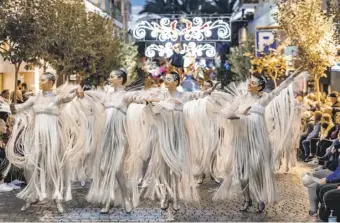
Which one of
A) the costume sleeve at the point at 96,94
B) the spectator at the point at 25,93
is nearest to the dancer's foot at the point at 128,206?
the costume sleeve at the point at 96,94

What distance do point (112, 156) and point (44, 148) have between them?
907mm

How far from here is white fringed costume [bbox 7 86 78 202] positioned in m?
9.01

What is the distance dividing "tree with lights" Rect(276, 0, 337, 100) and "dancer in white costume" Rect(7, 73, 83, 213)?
11605mm

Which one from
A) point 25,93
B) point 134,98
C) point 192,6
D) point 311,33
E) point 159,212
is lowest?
point 159,212

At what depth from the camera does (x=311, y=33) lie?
19625 mm

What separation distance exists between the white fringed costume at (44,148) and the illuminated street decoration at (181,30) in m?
31.6

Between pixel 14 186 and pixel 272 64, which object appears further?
pixel 272 64

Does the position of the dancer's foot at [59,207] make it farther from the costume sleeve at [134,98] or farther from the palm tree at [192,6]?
the palm tree at [192,6]

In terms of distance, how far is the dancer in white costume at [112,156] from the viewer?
8938mm

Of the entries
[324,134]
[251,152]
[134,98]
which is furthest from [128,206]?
[324,134]

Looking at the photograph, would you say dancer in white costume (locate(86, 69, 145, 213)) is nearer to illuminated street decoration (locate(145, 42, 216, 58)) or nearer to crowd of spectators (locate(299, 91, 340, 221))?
crowd of spectators (locate(299, 91, 340, 221))

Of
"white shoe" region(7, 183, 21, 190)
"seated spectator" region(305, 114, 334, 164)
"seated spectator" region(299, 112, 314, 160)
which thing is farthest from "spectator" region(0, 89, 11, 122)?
"seated spectator" region(299, 112, 314, 160)

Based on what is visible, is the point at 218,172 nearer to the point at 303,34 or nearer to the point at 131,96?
the point at 131,96

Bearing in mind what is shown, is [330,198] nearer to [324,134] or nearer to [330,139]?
[330,139]
